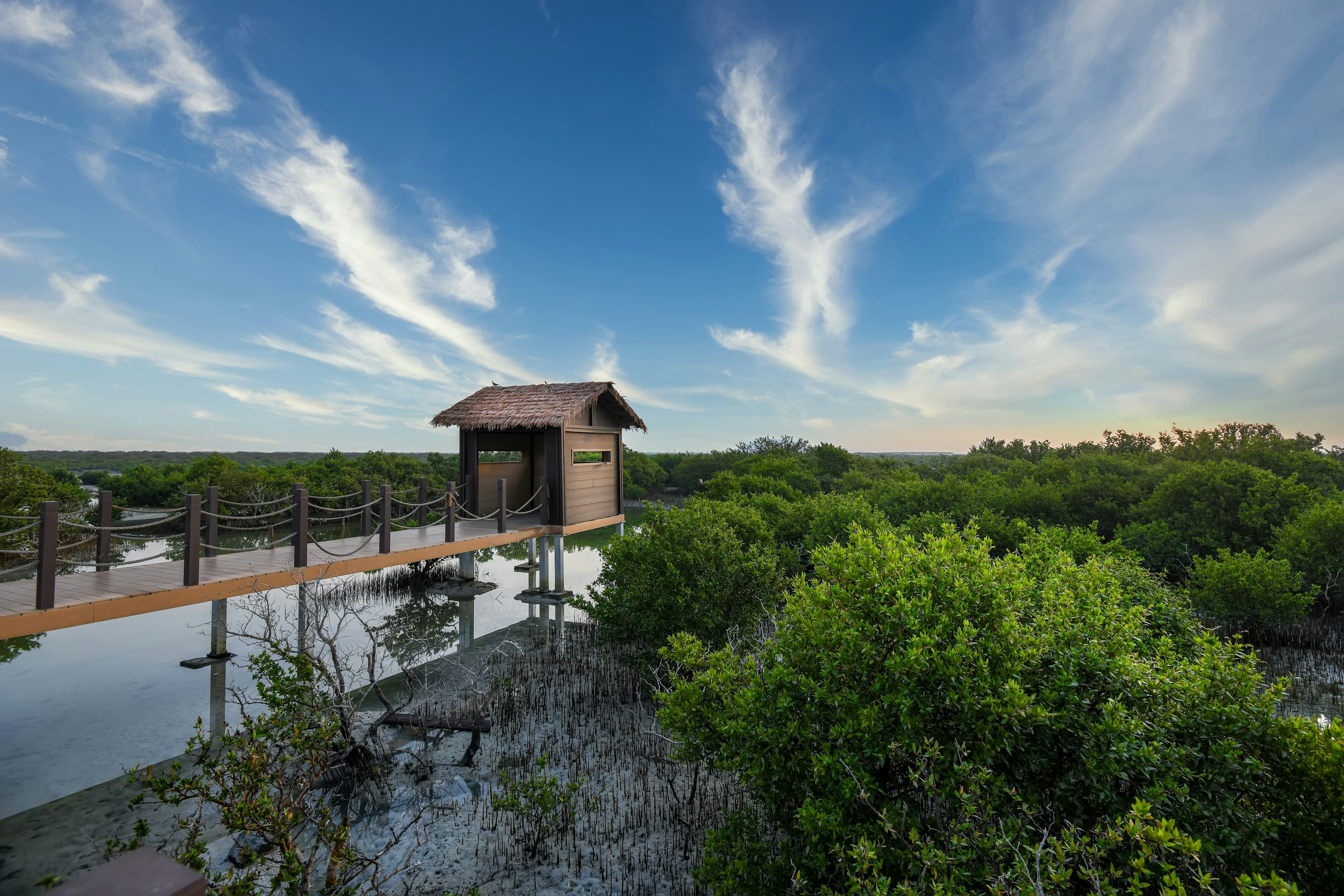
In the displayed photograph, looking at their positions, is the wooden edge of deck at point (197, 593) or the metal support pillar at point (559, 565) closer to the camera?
the wooden edge of deck at point (197, 593)

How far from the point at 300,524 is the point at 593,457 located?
27.3ft

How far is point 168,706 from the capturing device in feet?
29.3

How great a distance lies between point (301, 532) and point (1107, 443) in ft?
140

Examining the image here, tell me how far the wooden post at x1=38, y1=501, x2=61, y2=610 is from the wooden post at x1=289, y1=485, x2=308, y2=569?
257 cm

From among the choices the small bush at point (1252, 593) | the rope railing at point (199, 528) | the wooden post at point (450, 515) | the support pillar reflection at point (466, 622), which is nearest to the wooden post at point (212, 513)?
the rope railing at point (199, 528)

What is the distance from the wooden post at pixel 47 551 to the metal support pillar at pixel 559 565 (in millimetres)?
9660

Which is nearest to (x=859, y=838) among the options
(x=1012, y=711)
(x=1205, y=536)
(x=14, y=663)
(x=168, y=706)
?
(x=1012, y=711)

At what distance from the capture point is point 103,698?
912 centimetres

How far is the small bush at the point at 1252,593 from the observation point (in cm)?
1129

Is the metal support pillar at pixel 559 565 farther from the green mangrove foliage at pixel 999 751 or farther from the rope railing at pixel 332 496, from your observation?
the green mangrove foliage at pixel 999 751

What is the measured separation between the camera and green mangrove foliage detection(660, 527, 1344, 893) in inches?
129

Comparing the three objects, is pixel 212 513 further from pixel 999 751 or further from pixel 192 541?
pixel 999 751

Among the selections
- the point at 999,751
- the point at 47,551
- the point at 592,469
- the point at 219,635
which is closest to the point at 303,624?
the point at 219,635

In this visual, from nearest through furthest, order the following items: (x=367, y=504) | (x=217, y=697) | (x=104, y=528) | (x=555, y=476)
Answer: (x=104, y=528)
(x=217, y=697)
(x=367, y=504)
(x=555, y=476)
